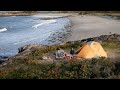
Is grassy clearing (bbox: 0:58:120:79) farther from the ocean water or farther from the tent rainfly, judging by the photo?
the ocean water

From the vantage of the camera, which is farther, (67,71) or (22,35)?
(22,35)

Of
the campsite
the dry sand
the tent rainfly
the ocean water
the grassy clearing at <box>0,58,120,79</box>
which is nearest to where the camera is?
the grassy clearing at <box>0,58,120,79</box>

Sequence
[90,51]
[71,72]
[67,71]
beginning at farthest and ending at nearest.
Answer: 1. [90,51]
2. [67,71]
3. [71,72]

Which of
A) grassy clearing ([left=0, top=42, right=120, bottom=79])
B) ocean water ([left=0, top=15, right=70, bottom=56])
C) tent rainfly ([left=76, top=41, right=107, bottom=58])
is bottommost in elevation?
ocean water ([left=0, top=15, right=70, bottom=56])

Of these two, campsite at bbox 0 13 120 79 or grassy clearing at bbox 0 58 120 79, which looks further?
campsite at bbox 0 13 120 79

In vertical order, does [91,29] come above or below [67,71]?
below

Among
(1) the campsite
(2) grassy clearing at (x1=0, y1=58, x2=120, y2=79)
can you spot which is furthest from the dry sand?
(2) grassy clearing at (x1=0, y1=58, x2=120, y2=79)

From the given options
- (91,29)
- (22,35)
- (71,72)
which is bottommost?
(22,35)

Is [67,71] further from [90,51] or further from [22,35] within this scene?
[22,35]

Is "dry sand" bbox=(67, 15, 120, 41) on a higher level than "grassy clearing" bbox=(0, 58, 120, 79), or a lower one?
lower

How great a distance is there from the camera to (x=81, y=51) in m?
17.9

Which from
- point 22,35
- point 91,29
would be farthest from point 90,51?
point 22,35

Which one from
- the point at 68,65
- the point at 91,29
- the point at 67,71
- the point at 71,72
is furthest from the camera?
the point at 91,29
